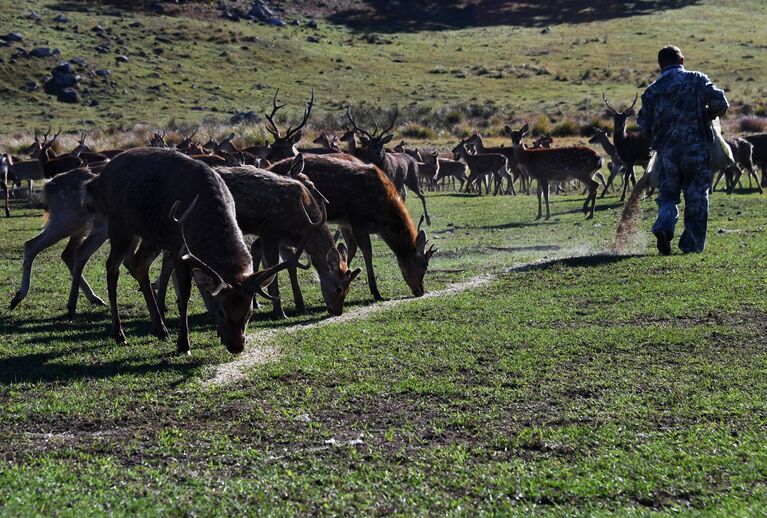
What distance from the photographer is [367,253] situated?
1235cm

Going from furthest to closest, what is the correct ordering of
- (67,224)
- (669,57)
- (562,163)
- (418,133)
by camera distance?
(418,133) < (562,163) < (669,57) < (67,224)

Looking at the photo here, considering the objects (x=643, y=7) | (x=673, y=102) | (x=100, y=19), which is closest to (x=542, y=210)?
(x=673, y=102)

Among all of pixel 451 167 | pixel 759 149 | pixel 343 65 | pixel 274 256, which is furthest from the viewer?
pixel 343 65

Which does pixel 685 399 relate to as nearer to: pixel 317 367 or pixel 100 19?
pixel 317 367

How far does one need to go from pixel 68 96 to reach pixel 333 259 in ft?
177

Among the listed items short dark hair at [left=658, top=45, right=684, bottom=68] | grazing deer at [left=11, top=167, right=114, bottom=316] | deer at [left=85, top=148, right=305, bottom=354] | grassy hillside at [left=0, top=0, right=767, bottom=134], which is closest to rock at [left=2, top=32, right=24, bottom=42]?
grassy hillside at [left=0, top=0, right=767, bottom=134]

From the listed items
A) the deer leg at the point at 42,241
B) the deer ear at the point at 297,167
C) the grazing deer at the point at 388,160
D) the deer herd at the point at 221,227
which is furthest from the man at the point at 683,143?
the grazing deer at the point at 388,160

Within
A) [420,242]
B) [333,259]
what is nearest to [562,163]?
[420,242]

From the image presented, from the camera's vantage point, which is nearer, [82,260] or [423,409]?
[423,409]

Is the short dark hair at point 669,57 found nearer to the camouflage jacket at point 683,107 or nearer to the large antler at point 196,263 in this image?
the camouflage jacket at point 683,107

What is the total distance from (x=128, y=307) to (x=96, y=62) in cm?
5899

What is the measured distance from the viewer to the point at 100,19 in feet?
258

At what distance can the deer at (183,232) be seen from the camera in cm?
802

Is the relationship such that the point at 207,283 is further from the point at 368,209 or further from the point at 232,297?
the point at 368,209
